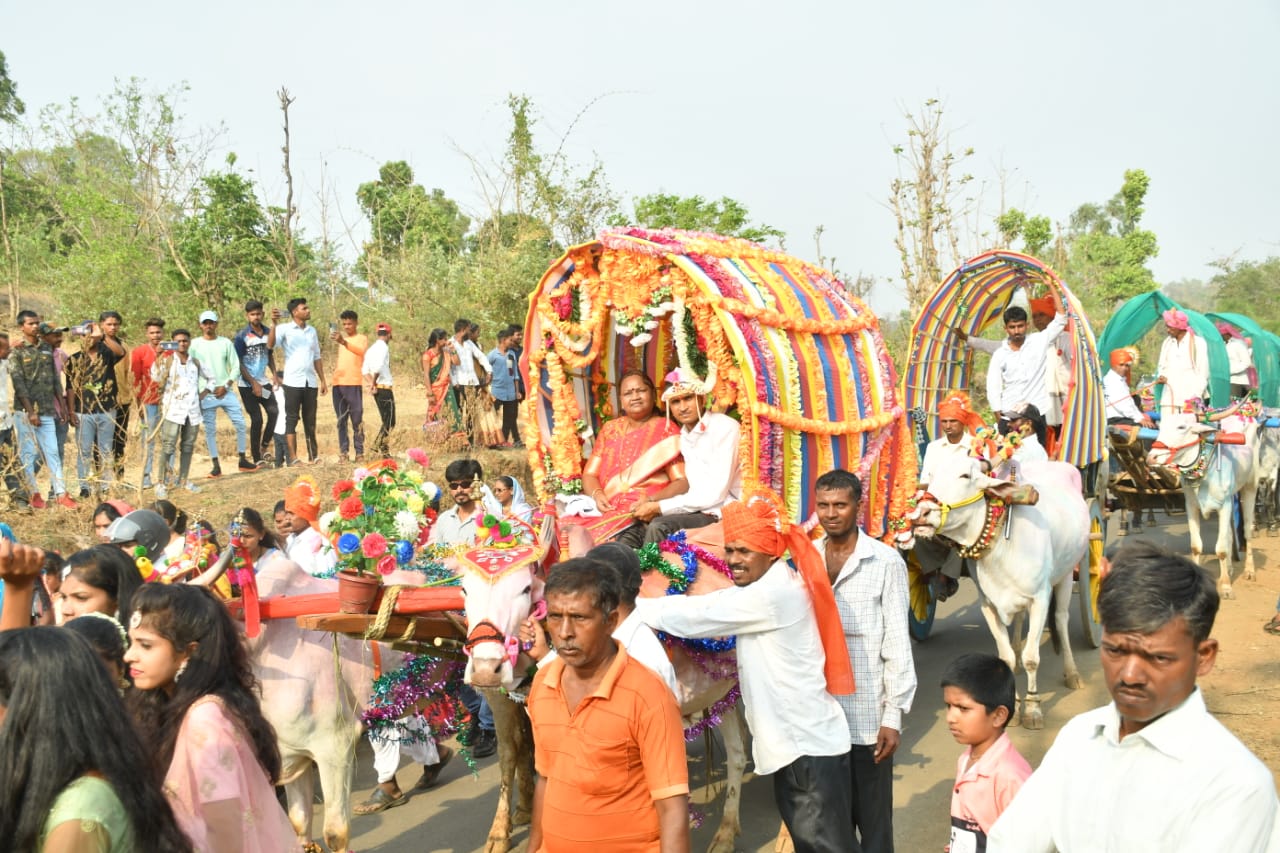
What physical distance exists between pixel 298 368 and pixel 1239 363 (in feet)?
37.1

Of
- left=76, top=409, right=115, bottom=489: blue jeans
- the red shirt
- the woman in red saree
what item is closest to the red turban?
the woman in red saree

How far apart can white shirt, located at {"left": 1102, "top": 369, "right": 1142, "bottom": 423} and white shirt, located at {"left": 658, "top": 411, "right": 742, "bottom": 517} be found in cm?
714

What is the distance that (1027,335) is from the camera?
34.6 feet

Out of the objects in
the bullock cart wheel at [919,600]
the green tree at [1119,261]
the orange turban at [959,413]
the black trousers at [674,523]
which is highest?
the green tree at [1119,261]

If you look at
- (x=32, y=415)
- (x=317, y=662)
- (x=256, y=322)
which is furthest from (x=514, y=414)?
(x=317, y=662)

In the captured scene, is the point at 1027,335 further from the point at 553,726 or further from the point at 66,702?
the point at 66,702

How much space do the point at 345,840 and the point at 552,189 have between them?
14.7m

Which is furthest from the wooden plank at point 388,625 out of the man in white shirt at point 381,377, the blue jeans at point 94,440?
the man in white shirt at point 381,377

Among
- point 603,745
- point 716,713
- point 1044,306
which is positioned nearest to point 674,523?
point 716,713

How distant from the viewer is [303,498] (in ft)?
23.6

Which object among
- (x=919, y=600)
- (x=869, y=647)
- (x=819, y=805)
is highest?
(x=869, y=647)

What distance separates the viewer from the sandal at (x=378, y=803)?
7.34m

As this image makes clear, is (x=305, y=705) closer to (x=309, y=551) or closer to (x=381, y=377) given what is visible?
(x=309, y=551)

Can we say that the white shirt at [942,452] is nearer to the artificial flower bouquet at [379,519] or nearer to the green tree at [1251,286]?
the artificial flower bouquet at [379,519]
